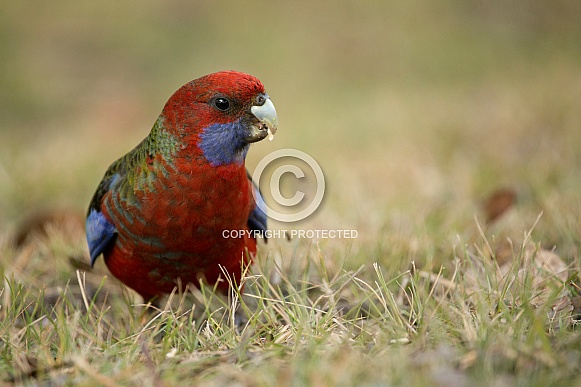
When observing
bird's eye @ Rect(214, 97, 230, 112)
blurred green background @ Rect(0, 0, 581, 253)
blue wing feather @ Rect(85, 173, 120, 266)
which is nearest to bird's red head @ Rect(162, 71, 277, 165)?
bird's eye @ Rect(214, 97, 230, 112)

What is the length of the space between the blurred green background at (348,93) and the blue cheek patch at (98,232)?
1.43 meters

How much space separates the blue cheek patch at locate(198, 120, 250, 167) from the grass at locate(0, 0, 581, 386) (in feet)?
1.77

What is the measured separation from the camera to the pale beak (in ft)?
8.96

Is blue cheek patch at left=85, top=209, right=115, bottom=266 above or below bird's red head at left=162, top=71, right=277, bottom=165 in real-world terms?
below

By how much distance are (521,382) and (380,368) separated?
41 cm

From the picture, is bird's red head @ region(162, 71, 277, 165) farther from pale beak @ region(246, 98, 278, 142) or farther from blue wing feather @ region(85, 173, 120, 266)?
blue wing feather @ region(85, 173, 120, 266)

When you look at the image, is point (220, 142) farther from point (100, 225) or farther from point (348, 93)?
point (348, 93)

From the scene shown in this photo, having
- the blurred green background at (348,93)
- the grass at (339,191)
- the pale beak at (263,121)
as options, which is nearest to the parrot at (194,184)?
the pale beak at (263,121)

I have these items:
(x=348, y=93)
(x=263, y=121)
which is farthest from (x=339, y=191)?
(x=348, y=93)

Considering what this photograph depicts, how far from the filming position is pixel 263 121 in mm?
2740

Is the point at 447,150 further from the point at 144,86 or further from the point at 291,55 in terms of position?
the point at 144,86

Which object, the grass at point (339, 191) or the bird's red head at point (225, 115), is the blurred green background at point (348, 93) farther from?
the bird's red head at point (225, 115)

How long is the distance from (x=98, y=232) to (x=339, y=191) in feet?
7.22

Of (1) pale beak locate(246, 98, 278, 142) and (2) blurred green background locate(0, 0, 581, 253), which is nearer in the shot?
(1) pale beak locate(246, 98, 278, 142)
